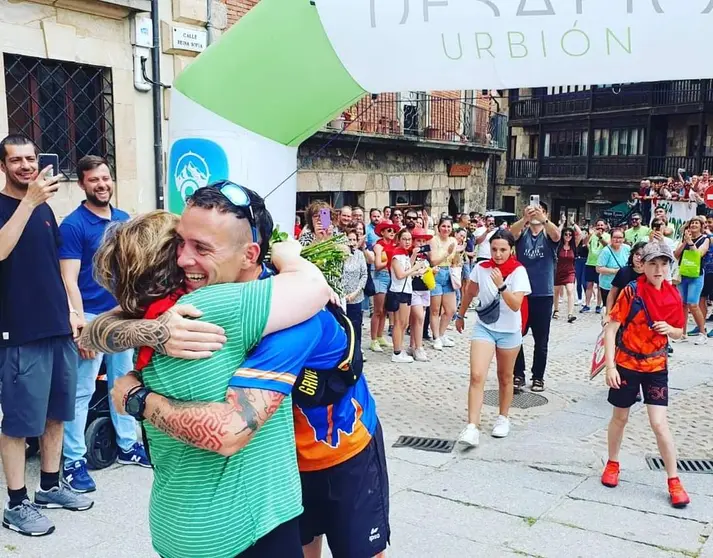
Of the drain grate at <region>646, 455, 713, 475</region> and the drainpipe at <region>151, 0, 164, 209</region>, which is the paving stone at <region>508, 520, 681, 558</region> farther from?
the drainpipe at <region>151, 0, 164, 209</region>

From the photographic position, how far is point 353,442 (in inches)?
95.0

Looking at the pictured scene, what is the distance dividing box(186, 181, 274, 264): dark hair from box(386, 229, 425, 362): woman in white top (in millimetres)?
6487

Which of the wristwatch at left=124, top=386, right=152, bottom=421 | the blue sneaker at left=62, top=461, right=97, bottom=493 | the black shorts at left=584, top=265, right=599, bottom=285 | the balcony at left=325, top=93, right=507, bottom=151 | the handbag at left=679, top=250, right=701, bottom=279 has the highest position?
the balcony at left=325, top=93, right=507, bottom=151

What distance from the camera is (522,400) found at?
6.75 m

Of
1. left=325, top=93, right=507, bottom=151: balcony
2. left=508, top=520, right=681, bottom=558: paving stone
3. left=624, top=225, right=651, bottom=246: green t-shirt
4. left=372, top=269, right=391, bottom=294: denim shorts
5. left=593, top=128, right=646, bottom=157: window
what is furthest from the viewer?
left=593, top=128, right=646, bottom=157: window

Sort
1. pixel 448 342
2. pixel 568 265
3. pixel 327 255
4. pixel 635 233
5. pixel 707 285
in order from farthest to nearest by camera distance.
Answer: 1. pixel 635 233
2. pixel 568 265
3. pixel 707 285
4. pixel 448 342
5. pixel 327 255

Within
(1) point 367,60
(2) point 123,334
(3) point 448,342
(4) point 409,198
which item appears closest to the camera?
(2) point 123,334

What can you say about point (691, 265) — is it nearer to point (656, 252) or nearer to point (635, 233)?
point (635, 233)

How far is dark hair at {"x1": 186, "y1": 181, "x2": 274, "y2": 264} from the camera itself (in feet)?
6.19

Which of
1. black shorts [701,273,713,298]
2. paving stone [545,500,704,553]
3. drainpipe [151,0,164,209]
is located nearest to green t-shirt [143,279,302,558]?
paving stone [545,500,704,553]

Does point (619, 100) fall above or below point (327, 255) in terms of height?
above

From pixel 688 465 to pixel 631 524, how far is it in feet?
4.31

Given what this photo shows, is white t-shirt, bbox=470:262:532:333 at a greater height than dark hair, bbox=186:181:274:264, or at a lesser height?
lesser

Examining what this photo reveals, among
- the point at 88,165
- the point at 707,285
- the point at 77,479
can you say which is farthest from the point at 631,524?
the point at 707,285
